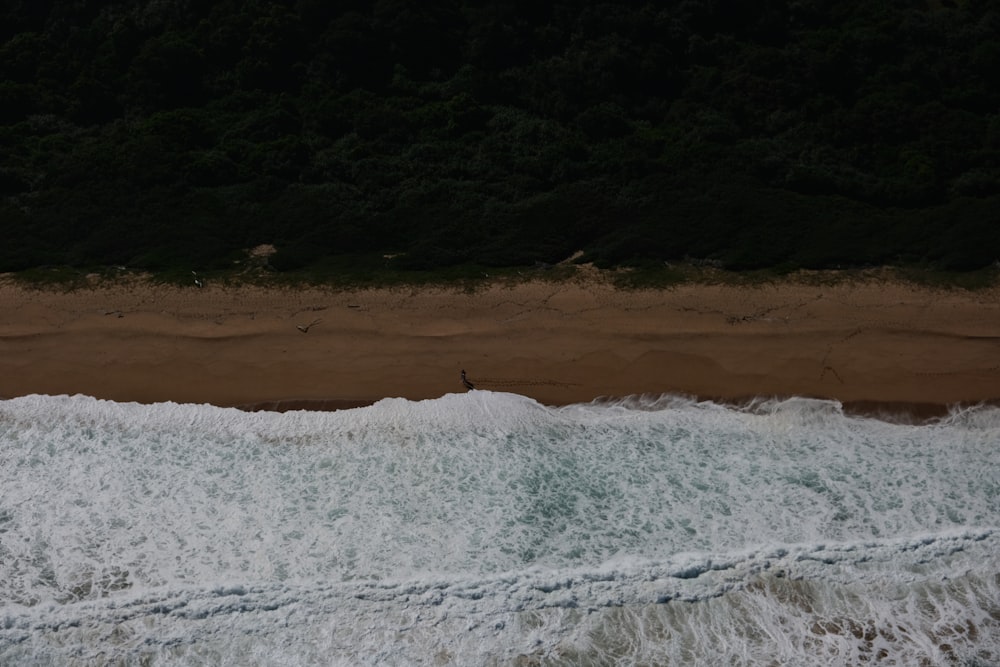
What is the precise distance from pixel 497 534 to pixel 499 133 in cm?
1471

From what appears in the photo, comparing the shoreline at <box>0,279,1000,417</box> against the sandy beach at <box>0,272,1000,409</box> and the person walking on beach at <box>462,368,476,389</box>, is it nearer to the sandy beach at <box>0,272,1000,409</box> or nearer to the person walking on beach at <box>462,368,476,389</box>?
the sandy beach at <box>0,272,1000,409</box>

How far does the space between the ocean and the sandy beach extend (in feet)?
2.26

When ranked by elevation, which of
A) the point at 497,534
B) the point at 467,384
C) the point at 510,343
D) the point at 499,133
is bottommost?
the point at 497,534

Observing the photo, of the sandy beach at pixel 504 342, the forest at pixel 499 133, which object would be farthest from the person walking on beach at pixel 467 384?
the forest at pixel 499 133

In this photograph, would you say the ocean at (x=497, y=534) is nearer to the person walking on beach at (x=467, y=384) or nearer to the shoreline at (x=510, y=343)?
the person walking on beach at (x=467, y=384)

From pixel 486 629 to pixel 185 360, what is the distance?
9.35m

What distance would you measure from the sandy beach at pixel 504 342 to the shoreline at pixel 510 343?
4cm

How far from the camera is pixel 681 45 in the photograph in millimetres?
29844

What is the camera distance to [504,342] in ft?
65.2

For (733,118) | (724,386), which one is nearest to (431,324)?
(724,386)

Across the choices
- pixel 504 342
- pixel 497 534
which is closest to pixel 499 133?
pixel 504 342

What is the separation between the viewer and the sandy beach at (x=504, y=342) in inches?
738

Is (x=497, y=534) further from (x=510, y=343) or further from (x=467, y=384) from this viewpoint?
(x=510, y=343)

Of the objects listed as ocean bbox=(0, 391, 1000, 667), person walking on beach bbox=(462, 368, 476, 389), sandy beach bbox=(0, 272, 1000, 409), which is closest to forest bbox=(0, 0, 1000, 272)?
sandy beach bbox=(0, 272, 1000, 409)
